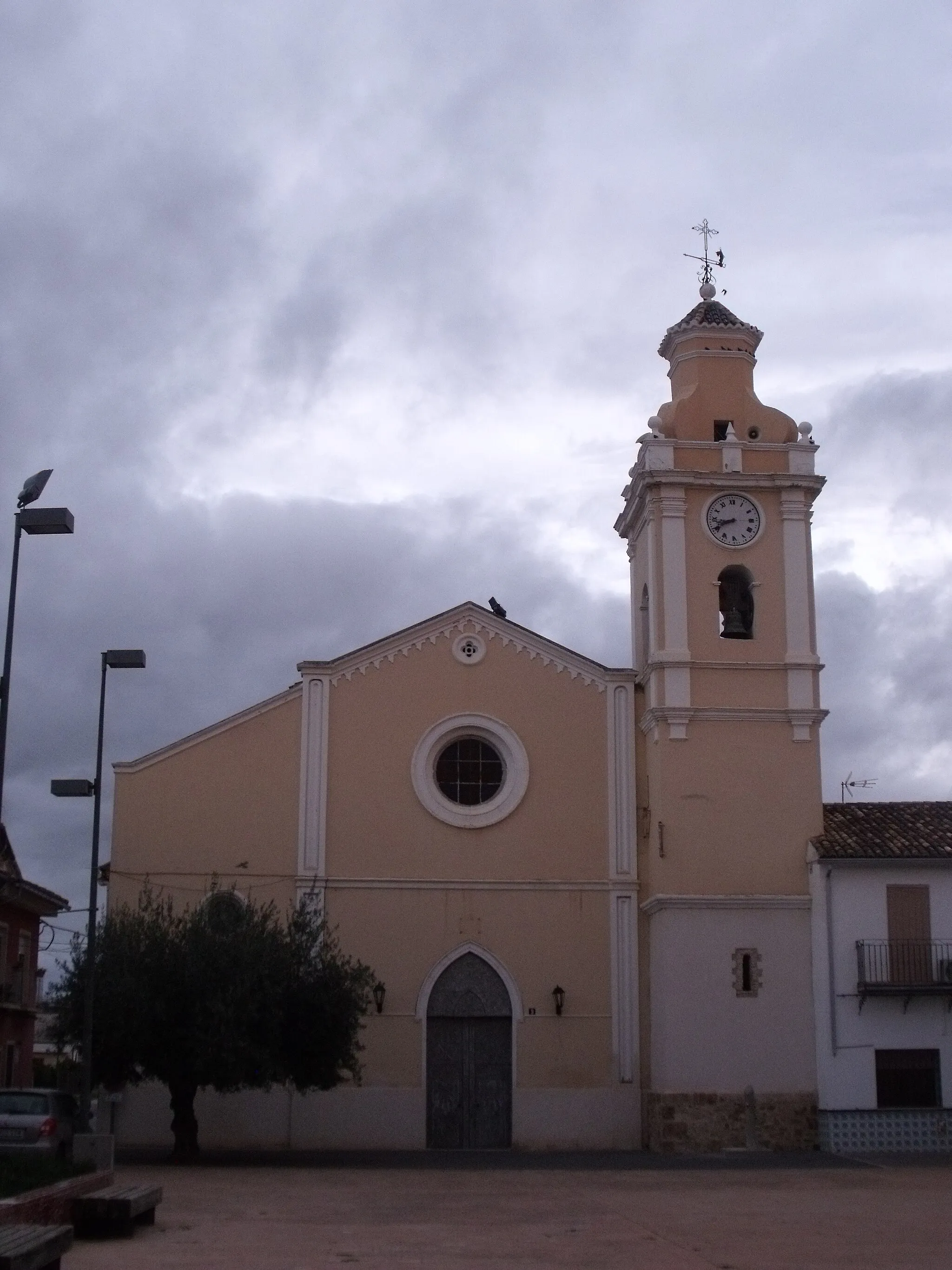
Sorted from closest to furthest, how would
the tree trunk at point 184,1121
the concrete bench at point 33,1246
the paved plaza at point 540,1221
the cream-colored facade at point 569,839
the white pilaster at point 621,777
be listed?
the concrete bench at point 33,1246 < the paved plaza at point 540,1221 < the tree trunk at point 184,1121 < the cream-colored facade at point 569,839 < the white pilaster at point 621,777

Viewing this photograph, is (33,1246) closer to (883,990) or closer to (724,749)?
(883,990)

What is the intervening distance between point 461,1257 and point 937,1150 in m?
17.7

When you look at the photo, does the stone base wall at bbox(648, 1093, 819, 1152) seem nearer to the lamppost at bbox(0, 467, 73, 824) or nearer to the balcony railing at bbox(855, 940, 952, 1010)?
the balcony railing at bbox(855, 940, 952, 1010)

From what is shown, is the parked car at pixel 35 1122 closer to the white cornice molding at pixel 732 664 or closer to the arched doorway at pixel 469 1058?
the arched doorway at pixel 469 1058

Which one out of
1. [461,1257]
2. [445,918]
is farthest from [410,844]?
[461,1257]

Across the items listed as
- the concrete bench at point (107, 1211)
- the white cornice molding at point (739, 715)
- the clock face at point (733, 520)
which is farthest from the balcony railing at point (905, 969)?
the concrete bench at point (107, 1211)

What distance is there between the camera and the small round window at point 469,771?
32.9 metres

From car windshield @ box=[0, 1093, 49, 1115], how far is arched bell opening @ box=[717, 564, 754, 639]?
1634 centimetres

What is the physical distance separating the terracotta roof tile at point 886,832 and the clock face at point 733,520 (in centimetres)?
568

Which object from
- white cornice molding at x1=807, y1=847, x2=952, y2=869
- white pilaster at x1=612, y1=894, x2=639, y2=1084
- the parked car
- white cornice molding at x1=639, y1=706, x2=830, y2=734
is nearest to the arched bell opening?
white cornice molding at x1=639, y1=706, x2=830, y2=734

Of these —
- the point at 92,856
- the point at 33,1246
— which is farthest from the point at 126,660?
the point at 33,1246

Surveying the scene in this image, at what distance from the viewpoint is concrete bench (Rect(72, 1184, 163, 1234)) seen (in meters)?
15.4

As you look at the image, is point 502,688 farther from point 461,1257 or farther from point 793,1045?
point 461,1257

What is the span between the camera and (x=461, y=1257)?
1432 cm
